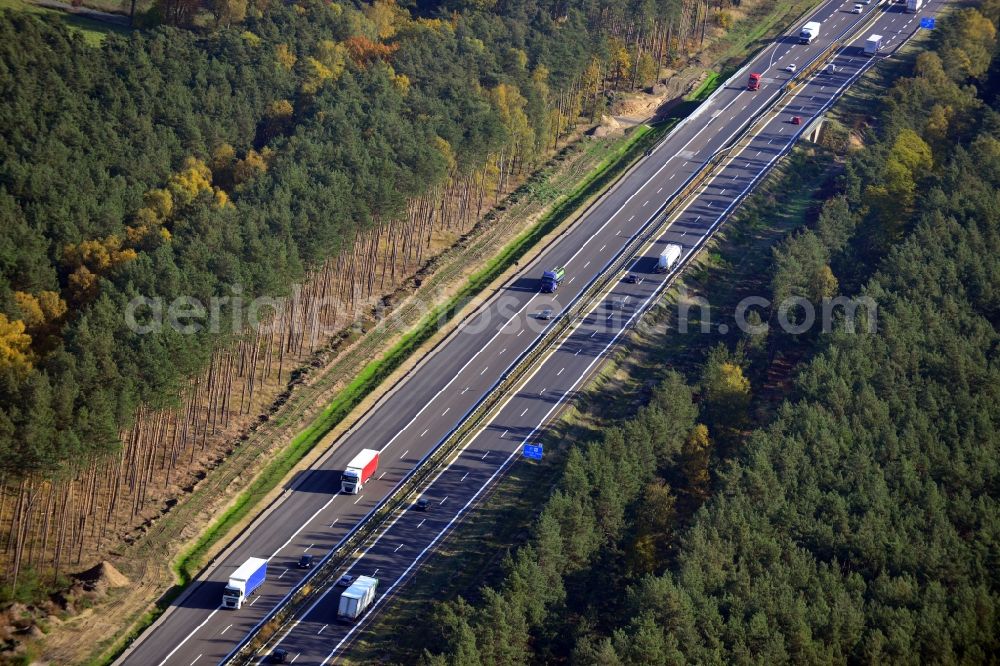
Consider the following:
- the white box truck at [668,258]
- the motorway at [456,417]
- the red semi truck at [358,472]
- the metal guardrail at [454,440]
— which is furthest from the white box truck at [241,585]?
the white box truck at [668,258]

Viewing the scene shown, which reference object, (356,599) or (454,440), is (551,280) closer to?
(454,440)

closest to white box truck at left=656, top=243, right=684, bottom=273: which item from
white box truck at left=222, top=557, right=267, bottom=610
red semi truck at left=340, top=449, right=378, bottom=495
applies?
red semi truck at left=340, top=449, right=378, bottom=495

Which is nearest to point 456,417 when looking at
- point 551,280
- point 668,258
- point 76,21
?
point 551,280

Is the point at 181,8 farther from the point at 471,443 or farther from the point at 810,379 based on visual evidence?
the point at 810,379

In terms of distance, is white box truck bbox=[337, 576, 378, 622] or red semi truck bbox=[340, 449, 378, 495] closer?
white box truck bbox=[337, 576, 378, 622]

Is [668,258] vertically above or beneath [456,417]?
above

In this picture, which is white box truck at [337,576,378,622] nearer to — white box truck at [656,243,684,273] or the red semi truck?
the red semi truck
